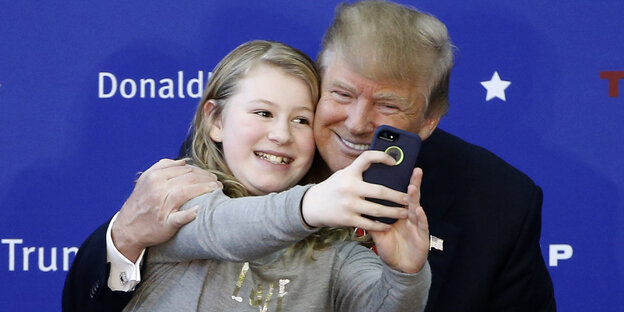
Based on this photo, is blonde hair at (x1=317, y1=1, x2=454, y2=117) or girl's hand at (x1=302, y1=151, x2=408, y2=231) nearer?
girl's hand at (x1=302, y1=151, x2=408, y2=231)

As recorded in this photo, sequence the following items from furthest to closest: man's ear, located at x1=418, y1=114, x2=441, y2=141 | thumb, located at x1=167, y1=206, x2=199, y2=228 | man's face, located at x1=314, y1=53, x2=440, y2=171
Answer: man's ear, located at x1=418, y1=114, x2=441, y2=141, man's face, located at x1=314, y1=53, x2=440, y2=171, thumb, located at x1=167, y1=206, x2=199, y2=228

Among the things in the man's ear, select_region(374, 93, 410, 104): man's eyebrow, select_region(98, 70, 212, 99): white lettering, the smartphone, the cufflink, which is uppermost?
select_region(98, 70, 212, 99): white lettering

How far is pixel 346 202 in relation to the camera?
3.56 feet

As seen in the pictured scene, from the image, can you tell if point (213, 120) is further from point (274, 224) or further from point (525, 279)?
point (525, 279)

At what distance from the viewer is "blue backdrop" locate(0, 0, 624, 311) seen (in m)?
2.06

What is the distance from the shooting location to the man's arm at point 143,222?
1.31m

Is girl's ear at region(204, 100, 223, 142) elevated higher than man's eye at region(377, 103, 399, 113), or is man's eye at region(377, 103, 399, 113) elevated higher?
man's eye at region(377, 103, 399, 113)

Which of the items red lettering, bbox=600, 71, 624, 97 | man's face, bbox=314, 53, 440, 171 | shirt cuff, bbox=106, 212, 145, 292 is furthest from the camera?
red lettering, bbox=600, 71, 624, 97

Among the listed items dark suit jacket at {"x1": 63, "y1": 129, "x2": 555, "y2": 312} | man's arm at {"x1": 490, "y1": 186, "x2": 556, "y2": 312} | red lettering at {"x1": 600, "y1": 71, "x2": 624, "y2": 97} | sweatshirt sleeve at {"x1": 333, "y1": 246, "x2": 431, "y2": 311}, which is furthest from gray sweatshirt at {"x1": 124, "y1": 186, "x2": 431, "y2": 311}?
red lettering at {"x1": 600, "y1": 71, "x2": 624, "y2": 97}

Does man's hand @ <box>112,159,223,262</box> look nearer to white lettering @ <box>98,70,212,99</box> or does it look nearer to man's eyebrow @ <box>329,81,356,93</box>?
man's eyebrow @ <box>329,81,356,93</box>

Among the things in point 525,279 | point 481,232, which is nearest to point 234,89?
point 481,232

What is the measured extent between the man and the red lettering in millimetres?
407

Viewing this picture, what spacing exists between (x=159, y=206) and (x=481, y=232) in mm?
653

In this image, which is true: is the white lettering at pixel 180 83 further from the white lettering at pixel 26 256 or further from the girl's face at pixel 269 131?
the girl's face at pixel 269 131
